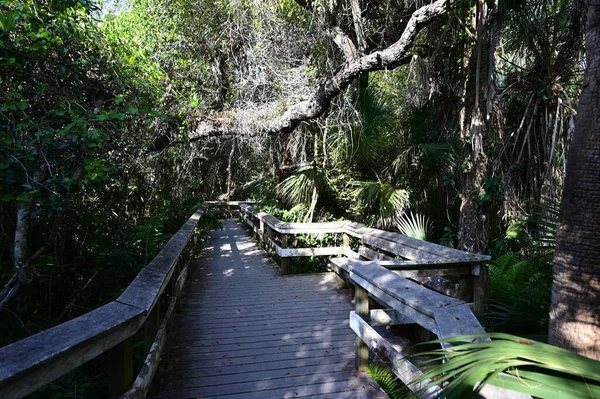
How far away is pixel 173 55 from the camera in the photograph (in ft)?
25.2

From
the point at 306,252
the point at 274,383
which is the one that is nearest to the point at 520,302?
the point at 274,383

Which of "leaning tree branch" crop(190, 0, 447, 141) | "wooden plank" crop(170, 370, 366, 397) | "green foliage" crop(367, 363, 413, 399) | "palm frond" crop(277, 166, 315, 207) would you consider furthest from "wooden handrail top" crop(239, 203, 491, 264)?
"leaning tree branch" crop(190, 0, 447, 141)

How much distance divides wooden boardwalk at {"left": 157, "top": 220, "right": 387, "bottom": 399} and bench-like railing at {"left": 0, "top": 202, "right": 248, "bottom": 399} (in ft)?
2.00

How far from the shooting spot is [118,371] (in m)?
1.89

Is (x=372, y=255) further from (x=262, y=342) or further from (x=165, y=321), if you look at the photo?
(x=165, y=321)

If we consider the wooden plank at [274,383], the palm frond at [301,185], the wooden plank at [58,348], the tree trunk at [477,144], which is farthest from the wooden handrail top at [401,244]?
the wooden plank at [58,348]

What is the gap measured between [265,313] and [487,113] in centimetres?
430

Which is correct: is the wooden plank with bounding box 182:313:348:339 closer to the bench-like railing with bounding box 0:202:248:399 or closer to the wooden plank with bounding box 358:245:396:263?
the wooden plank with bounding box 358:245:396:263

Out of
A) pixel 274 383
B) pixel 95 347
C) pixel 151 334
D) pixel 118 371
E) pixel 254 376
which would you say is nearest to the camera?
pixel 95 347

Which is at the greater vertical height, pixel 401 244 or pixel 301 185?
pixel 301 185

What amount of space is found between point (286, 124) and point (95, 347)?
6068mm

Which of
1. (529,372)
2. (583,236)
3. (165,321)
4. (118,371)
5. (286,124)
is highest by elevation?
(286,124)

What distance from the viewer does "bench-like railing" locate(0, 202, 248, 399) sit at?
124 cm

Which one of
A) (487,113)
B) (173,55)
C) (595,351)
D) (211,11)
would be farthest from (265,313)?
(211,11)
